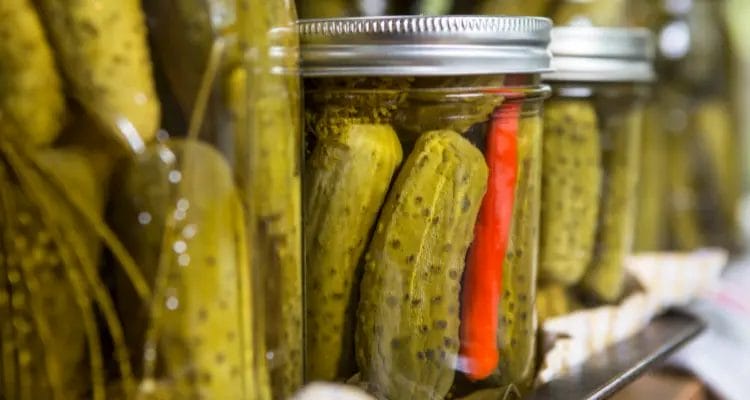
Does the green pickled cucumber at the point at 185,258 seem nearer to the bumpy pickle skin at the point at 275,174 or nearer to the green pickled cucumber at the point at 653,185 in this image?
the bumpy pickle skin at the point at 275,174

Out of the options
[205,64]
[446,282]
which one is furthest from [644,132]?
[205,64]

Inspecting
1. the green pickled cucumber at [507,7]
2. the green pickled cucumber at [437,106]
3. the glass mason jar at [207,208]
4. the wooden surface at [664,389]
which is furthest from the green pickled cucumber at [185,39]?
the wooden surface at [664,389]

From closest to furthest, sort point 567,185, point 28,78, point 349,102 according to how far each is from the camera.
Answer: point 28,78 < point 349,102 < point 567,185

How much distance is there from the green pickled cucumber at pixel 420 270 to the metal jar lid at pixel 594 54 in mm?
131

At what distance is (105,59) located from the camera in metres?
0.29

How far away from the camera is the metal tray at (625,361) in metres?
0.45

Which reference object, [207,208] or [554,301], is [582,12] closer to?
[554,301]

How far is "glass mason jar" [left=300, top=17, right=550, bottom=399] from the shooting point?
1.21ft

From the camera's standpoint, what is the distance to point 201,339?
1.00 ft

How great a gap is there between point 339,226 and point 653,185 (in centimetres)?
40

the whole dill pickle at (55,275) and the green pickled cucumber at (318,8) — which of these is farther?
the green pickled cucumber at (318,8)

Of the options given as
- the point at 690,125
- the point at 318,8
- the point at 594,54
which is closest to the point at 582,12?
the point at 594,54

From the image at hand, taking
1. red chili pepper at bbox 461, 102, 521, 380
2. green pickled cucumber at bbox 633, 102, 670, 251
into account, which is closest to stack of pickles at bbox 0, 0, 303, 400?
red chili pepper at bbox 461, 102, 521, 380

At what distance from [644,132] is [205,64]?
0.49 metres
